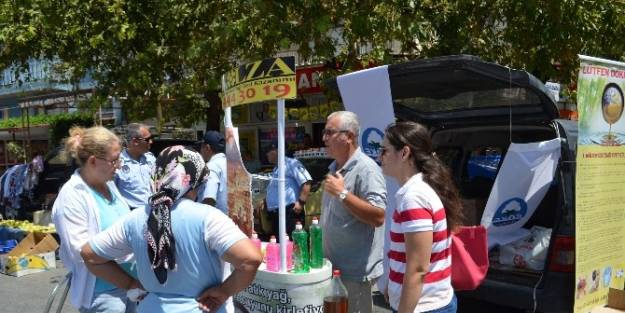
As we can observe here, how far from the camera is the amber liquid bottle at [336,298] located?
318cm

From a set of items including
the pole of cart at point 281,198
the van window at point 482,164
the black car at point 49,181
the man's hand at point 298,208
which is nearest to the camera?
the pole of cart at point 281,198

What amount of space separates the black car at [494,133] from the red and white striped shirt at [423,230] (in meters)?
1.78

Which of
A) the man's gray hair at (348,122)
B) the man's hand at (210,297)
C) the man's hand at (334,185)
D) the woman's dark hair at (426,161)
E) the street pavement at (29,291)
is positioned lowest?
the street pavement at (29,291)

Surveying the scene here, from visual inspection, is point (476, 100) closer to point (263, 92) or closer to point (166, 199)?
point (263, 92)

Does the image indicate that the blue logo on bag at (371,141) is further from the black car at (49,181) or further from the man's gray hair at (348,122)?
the black car at (49,181)

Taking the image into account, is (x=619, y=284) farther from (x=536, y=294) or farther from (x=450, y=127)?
Answer: (x=450, y=127)

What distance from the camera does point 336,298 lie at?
3.19 meters

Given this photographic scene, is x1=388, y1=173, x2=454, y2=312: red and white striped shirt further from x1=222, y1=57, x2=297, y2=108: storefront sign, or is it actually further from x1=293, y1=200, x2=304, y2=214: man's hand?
x1=293, y1=200, x2=304, y2=214: man's hand

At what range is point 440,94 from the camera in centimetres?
532

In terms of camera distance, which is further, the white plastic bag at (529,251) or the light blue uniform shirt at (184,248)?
the white plastic bag at (529,251)

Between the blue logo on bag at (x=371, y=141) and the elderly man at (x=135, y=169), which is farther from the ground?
the blue logo on bag at (x=371, y=141)

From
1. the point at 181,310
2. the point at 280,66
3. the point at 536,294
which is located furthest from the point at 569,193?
the point at 181,310

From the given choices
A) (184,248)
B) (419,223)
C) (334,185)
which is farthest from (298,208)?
(184,248)

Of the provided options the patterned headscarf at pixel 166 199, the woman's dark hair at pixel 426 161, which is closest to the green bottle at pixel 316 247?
the woman's dark hair at pixel 426 161
